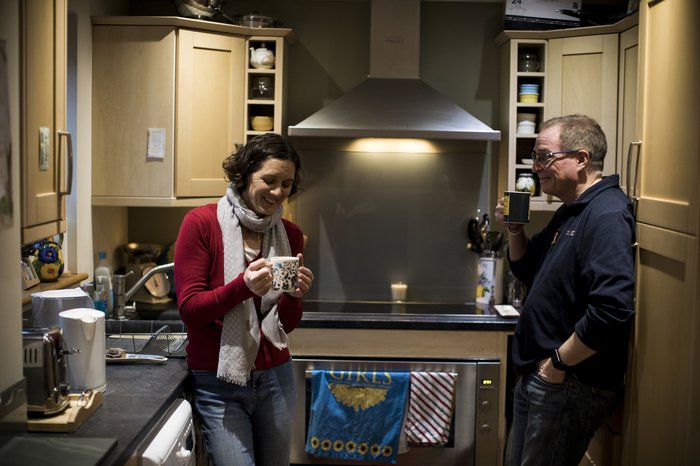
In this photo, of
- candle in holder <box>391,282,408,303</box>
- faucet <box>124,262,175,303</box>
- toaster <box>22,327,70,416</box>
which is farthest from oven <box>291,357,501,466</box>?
toaster <box>22,327,70,416</box>

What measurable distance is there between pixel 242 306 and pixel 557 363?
2.92 ft

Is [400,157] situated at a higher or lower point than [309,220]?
higher

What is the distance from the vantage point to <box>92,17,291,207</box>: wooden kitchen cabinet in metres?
3.52

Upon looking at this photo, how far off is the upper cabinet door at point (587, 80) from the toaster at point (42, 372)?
2.53 metres

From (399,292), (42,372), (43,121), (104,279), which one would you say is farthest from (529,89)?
(42,372)

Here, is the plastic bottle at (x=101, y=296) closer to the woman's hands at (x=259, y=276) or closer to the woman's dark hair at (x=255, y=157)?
the woman's dark hair at (x=255, y=157)

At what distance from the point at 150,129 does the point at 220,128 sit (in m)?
0.31

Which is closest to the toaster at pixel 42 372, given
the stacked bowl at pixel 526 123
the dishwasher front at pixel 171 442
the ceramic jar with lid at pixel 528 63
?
the dishwasher front at pixel 171 442

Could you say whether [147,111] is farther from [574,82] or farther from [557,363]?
[557,363]

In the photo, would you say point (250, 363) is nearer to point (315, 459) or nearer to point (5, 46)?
point (5, 46)

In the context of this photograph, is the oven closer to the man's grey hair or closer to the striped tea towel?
the striped tea towel

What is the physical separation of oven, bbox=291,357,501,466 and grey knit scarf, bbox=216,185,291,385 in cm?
121

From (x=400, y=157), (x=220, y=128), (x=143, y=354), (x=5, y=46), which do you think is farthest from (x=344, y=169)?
(x=5, y=46)

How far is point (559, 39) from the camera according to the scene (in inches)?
145
